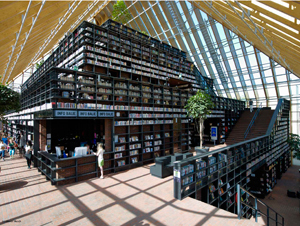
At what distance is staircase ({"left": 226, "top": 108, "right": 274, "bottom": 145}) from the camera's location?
12.8 metres

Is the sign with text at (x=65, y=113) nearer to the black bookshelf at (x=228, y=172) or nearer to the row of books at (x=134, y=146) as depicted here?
the row of books at (x=134, y=146)

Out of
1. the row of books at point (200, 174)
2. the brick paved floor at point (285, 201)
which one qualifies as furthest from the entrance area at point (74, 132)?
the brick paved floor at point (285, 201)

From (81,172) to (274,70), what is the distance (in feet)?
54.2

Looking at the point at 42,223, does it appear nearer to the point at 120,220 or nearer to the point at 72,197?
the point at 72,197

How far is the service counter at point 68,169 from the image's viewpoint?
220 inches

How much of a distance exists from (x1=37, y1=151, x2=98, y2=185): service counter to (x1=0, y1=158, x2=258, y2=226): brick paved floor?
0.28 metres

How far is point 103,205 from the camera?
434cm

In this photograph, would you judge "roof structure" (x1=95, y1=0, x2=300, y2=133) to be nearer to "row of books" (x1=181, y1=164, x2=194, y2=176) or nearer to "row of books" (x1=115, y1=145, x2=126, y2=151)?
"row of books" (x1=115, y1=145, x2=126, y2=151)

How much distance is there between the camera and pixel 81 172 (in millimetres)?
6090

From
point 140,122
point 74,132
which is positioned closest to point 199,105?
point 140,122

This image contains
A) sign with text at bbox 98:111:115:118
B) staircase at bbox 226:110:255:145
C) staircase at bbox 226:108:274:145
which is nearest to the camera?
sign with text at bbox 98:111:115:118

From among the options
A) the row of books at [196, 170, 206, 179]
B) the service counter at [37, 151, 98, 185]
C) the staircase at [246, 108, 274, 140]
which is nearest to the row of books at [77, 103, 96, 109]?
the service counter at [37, 151, 98, 185]

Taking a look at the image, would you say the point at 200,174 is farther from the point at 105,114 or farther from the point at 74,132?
the point at 74,132

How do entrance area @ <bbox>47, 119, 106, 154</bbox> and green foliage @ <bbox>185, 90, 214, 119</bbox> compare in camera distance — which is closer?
entrance area @ <bbox>47, 119, 106, 154</bbox>
